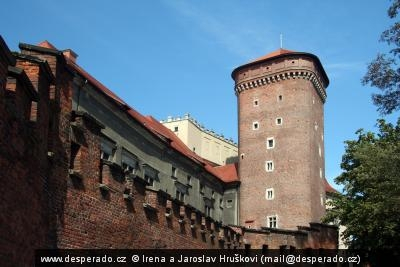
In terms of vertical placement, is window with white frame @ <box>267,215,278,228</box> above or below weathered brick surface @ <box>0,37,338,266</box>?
above

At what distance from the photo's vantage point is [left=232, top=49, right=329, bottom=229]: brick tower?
42.0 meters

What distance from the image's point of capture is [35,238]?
9203mm

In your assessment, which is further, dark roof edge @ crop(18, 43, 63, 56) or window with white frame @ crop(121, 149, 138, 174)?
window with white frame @ crop(121, 149, 138, 174)

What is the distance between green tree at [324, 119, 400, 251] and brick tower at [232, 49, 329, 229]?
8496 mm

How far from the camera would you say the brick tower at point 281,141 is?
41969 millimetres

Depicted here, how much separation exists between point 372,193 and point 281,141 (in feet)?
65.0

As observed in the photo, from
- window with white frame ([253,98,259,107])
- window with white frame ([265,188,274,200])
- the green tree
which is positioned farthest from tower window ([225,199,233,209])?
the green tree

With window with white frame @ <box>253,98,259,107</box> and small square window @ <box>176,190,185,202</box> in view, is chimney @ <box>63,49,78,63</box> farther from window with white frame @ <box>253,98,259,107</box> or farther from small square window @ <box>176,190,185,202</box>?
window with white frame @ <box>253,98,259,107</box>

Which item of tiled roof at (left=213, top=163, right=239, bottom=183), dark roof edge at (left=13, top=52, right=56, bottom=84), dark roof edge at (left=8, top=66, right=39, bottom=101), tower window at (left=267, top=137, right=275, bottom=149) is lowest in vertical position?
dark roof edge at (left=8, top=66, right=39, bottom=101)

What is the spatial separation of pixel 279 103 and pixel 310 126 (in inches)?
119

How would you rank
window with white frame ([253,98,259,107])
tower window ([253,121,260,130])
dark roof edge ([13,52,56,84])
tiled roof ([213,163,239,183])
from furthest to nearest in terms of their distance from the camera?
window with white frame ([253,98,259,107]) < tower window ([253,121,260,130]) < tiled roof ([213,163,239,183]) < dark roof edge ([13,52,56,84])

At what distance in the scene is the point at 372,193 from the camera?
78.2 feet

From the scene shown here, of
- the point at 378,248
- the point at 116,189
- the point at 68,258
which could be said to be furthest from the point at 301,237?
the point at 68,258

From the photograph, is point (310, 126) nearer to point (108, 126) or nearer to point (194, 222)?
point (108, 126)
